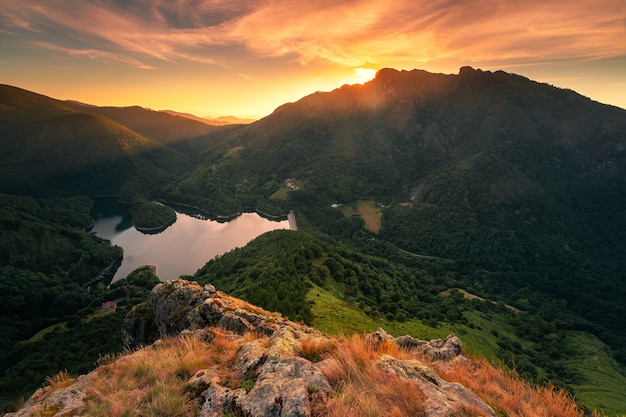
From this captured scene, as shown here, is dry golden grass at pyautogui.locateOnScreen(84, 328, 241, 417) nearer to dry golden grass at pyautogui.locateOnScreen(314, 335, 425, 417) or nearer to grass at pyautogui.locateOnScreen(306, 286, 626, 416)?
dry golden grass at pyautogui.locateOnScreen(314, 335, 425, 417)

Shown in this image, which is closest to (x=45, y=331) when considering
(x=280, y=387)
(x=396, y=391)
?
(x=280, y=387)

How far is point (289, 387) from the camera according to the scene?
7277 millimetres

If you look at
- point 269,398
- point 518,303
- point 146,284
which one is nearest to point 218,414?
point 269,398

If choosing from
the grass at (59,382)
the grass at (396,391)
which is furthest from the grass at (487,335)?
the grass at (59,382)

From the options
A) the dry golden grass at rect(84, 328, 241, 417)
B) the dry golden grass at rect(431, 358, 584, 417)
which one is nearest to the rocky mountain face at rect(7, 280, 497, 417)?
the dry golden grass at rect(84, 328, 241, 417)

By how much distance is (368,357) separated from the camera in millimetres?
8609

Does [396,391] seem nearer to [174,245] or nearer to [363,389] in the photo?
[363,389]

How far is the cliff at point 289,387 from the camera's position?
6.74 m

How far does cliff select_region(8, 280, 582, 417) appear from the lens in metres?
6.74

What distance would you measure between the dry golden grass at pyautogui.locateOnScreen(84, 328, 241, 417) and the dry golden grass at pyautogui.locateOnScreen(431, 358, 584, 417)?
7.32m

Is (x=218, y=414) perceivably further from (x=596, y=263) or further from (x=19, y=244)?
(x=596, y=263)

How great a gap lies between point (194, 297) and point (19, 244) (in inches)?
6432

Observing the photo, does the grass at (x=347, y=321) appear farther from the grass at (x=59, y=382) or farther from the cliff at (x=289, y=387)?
the grass at (x=59, y=382)

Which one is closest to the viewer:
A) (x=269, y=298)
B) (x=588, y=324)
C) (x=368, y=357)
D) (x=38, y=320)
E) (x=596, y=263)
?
(x=368, y=357)
